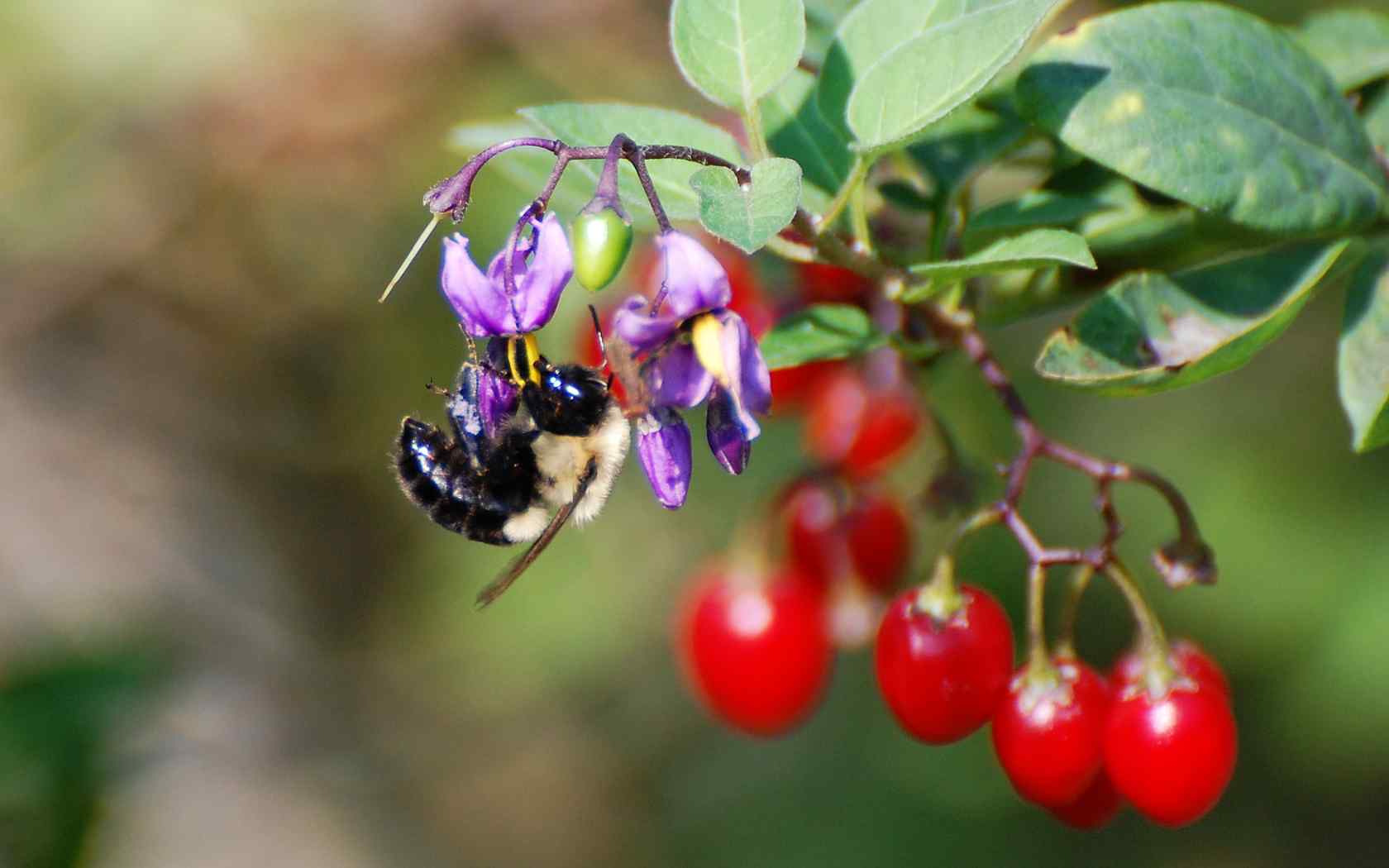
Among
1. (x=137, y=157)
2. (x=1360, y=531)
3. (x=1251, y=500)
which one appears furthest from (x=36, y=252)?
(x=1360, y=531)

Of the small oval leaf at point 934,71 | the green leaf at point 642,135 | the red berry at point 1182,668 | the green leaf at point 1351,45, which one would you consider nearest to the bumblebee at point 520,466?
the green leaf at point 642,135

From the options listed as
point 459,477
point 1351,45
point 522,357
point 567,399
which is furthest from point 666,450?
point 1351,45

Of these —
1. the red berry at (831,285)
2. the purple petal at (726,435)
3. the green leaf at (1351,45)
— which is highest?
the purple petal at (726,435)

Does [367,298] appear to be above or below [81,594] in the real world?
above

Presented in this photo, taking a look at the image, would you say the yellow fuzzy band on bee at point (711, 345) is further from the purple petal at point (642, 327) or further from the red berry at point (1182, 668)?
the red berry at point (1182, 668)

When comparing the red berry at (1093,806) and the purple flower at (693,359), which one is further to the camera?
the red berry at (1093,806)

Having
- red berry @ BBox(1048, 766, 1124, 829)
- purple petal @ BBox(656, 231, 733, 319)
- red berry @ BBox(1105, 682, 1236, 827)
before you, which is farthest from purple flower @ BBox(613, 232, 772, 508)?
red berry @ BBox(1048, 766, 1124, 829)

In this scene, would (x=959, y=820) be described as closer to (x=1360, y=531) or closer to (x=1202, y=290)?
(x=1360, y=531)

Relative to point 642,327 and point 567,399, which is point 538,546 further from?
point 642,327
